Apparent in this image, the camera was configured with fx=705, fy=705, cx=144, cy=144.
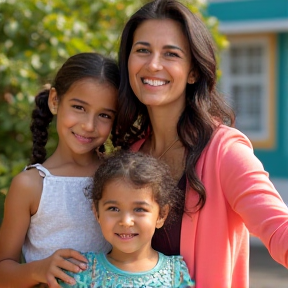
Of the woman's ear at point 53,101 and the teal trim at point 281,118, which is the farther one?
the teal trim at point 281,118

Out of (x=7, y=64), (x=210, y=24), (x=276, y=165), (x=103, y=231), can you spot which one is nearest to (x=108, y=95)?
(x=103, y=231)

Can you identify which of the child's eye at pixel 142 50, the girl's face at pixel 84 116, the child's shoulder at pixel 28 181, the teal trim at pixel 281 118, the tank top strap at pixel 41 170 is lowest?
the child's shoulder at pixel 28 181

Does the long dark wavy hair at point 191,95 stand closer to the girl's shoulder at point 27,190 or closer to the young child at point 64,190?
the young child at point 64,190

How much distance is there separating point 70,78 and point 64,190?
0.50m

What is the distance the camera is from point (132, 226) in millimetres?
2605

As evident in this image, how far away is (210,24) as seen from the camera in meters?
5.82

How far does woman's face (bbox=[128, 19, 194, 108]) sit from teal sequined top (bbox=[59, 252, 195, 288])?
27.2 inches

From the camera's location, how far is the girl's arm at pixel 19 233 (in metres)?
2.75

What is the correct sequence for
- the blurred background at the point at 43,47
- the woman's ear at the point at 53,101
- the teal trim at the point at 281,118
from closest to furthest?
the woman's ear at the point at 53,101 → the blurred background at the point at 43,47 → the teal trim at the point at 281,118

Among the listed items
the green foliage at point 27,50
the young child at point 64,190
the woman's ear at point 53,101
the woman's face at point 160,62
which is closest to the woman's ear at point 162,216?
the young child at point 64,190

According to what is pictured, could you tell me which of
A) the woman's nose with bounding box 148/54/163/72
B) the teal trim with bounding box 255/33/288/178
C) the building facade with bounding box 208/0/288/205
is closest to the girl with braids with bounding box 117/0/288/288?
the woman's nose with bounding box 148/54/163/72

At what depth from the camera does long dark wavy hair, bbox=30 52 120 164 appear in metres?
3.04

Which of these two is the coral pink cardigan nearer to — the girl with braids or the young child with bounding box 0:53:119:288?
the girl with braids

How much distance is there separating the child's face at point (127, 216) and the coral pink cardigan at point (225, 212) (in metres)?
0.17
